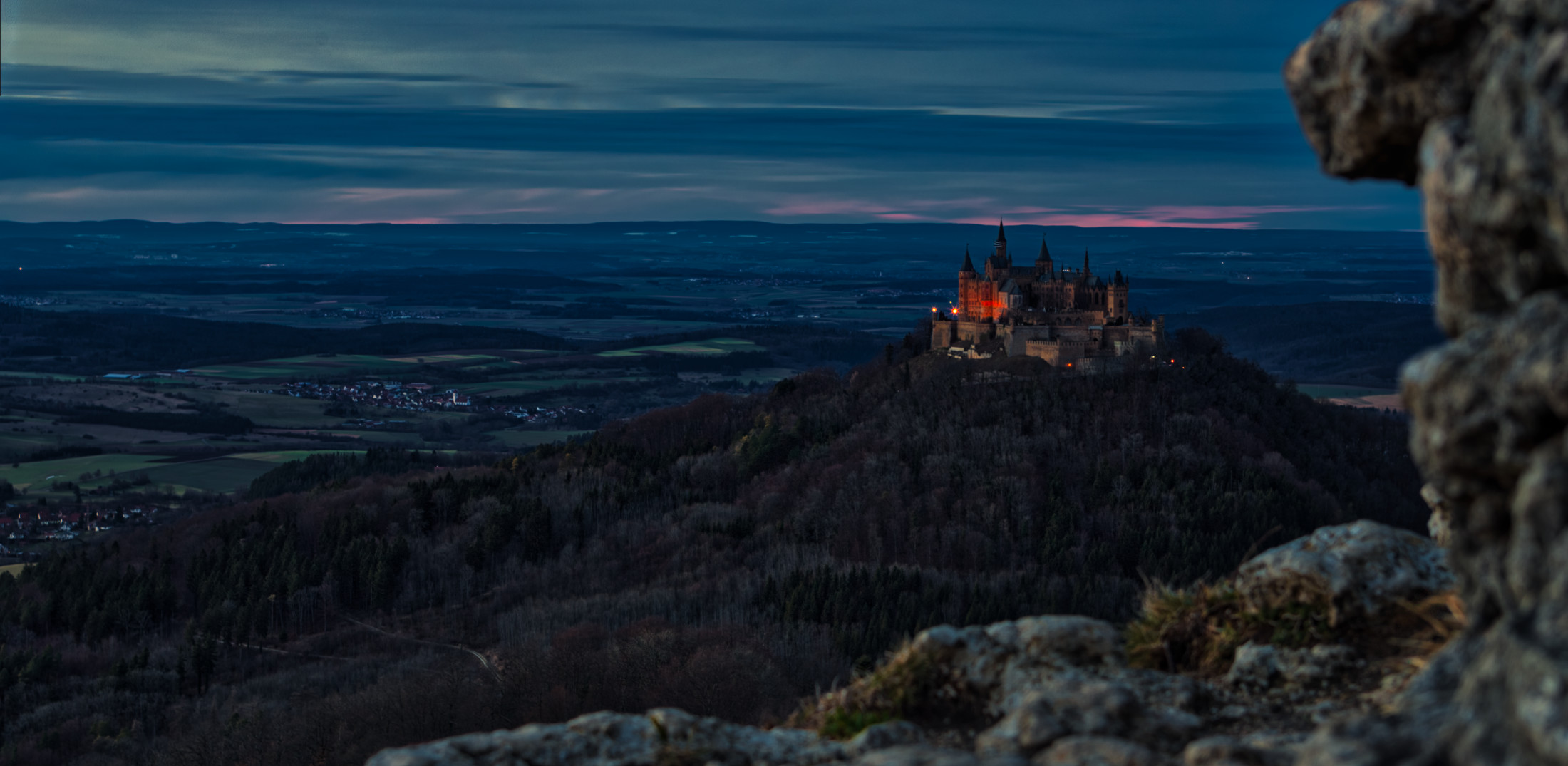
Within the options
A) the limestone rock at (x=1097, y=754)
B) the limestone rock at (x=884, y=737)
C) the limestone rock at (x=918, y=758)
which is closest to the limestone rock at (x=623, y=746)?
the limestone rock at (x=884, y=737)

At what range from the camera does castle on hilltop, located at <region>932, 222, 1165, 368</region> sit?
151250mm

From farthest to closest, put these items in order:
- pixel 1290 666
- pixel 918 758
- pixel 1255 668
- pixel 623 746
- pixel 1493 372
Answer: pixel 1255 668 → pixel 1290 666 → pixel 623 746 → pixel 918 758 → pixel 1493 372

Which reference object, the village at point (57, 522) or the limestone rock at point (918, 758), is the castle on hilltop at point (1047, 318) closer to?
the village at point (57, 522)

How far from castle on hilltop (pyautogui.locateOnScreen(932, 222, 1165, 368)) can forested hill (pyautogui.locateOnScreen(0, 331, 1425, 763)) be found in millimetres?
2840

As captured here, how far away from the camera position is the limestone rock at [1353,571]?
50.1ft

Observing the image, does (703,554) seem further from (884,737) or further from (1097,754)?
(1097,754)

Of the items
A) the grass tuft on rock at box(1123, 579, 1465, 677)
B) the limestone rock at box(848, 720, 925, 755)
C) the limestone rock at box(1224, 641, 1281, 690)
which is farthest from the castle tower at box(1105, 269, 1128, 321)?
the limestone rock at box(848, 720, 925, 755)

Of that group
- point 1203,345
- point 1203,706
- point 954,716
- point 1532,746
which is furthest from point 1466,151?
point 1203,345

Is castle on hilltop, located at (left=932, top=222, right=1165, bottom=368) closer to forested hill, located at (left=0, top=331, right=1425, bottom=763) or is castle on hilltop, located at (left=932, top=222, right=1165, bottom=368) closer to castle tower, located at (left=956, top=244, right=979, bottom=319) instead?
castle tower, located at (left=956, top=244, right=979, bottom=319)

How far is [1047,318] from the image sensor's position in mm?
155875

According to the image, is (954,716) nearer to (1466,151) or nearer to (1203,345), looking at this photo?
(1466,151)

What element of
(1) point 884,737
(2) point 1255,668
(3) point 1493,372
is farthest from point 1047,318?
(3) point 1493,372

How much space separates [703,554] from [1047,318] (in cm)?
5133

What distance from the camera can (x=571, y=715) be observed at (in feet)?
229
